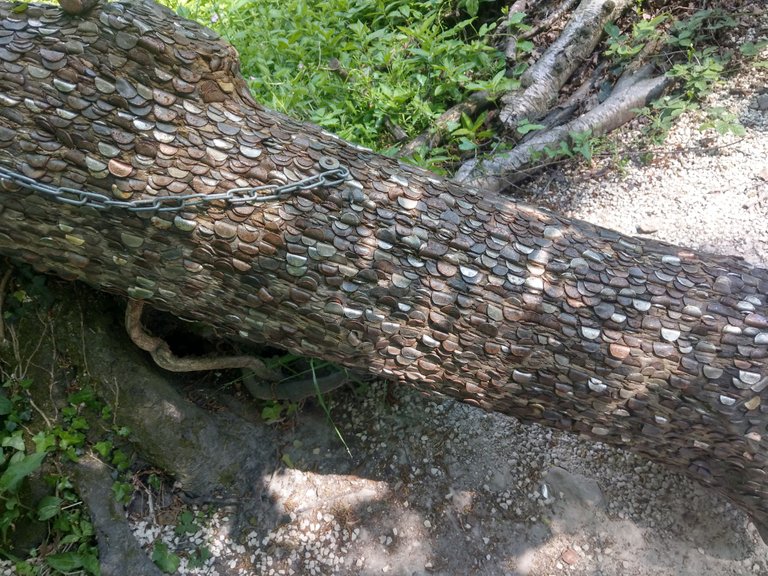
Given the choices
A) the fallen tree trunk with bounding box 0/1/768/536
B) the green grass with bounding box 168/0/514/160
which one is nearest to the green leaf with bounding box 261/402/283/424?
the fallen tree trunk with bounding box 0/1/768/536

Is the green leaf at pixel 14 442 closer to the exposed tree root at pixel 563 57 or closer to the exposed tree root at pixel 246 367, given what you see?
the exposed tree root at pixel 246 367

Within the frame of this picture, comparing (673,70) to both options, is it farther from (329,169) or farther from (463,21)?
(329,169)

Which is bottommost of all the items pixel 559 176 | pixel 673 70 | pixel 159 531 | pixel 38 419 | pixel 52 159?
pixel 159 531

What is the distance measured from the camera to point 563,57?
3.71 metres

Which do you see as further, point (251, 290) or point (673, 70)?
point (673, 70)

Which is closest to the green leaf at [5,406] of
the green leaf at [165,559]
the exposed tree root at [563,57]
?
the green leaf at [165,559]

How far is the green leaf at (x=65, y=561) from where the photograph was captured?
6.79ft

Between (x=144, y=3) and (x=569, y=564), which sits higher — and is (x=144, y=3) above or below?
above

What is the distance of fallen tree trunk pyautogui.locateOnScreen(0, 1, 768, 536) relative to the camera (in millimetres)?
1678

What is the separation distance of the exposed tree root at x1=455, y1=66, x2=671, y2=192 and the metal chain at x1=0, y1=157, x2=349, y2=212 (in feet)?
5.43

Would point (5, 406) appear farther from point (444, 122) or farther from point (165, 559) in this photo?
point (444, 122)

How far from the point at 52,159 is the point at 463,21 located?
10.7 feet

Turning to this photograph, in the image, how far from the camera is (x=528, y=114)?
139 inches

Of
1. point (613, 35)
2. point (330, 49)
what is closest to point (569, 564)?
point (613, 35)
